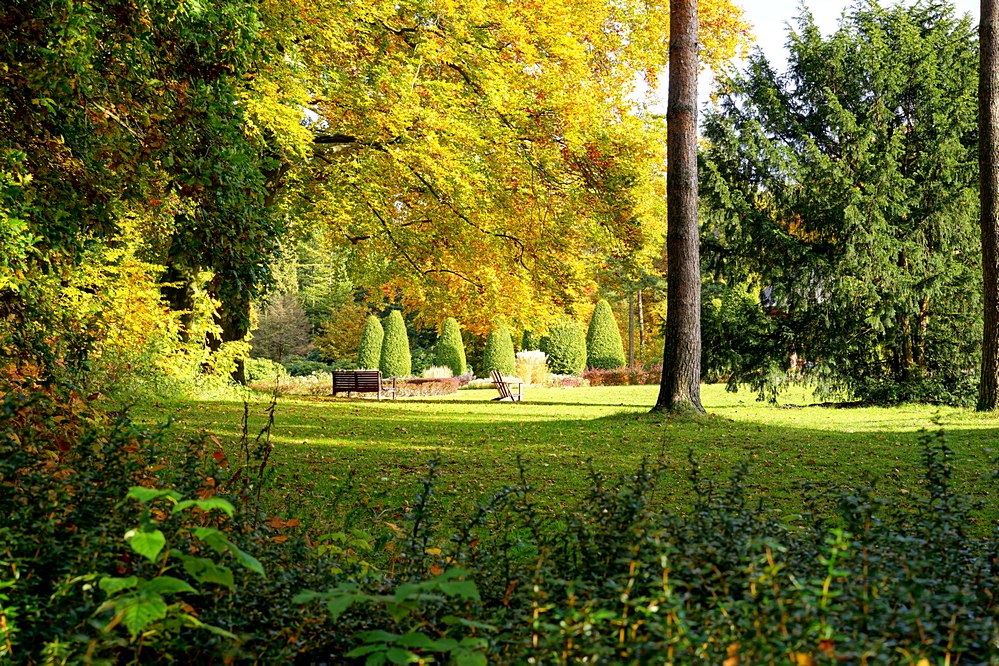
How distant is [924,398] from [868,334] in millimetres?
1452

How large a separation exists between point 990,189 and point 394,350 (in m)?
20.0

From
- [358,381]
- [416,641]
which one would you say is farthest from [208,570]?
[358,381]

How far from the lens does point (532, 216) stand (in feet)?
56.6

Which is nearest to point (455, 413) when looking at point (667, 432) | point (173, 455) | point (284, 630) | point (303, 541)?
point (667, 432)

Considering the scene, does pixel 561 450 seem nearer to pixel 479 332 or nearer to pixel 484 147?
pixel 484 147

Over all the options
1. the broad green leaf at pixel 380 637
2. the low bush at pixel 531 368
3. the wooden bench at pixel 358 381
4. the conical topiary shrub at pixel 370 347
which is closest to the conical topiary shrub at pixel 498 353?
the low bush at pixel 531 368

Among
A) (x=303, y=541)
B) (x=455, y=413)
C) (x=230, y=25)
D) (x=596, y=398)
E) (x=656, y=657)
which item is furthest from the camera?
(x=596, y=398)

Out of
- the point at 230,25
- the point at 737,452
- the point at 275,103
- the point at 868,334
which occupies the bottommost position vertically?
the point at 737,452

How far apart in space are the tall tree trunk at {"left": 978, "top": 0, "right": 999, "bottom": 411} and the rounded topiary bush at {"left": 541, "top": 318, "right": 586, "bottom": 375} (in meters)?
18.1

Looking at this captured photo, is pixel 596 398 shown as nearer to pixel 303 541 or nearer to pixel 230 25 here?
pixel 230 25

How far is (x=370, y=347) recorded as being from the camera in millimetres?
29406

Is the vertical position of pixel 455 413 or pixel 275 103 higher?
pixel 275 103

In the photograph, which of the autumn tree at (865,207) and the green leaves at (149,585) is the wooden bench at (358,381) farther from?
the green leaves at (149,585)

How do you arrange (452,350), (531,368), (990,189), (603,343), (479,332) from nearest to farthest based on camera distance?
(990,189) → (479,332) → (531,368) → (452,350) → (603,343)
